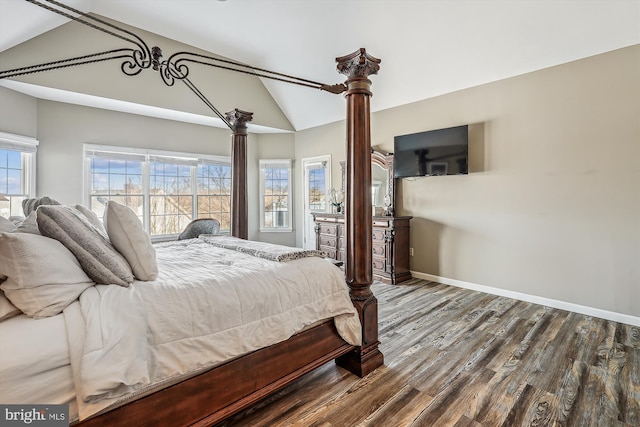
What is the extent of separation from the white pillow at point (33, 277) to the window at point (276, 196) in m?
5.53

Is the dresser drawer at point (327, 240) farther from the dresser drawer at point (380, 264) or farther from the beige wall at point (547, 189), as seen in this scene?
the beige wall at point (547, 189)

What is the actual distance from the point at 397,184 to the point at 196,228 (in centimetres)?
314

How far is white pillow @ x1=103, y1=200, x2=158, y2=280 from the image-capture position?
1.60 meters

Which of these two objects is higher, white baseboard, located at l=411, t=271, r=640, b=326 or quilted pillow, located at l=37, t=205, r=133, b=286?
quilted pillow, located at l=37, t=205, r=133, b=286

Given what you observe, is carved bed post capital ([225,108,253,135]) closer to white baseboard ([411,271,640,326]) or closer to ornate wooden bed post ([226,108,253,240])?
ornate wooden bed post ([226,108,253,240])

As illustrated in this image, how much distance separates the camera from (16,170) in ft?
13.3

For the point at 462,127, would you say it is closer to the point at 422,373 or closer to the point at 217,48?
the point at 422,373

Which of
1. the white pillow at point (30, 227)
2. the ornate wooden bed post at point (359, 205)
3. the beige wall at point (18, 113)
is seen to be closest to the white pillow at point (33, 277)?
the white pillow at point (30, 227)

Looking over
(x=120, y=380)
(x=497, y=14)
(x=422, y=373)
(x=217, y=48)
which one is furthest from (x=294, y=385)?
(x=217, y=48)

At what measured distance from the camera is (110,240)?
5.43 ft

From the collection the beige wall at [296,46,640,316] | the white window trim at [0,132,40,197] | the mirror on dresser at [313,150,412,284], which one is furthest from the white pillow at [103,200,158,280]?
the beige wall at [296,46,640,316]

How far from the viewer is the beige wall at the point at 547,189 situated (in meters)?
3.13

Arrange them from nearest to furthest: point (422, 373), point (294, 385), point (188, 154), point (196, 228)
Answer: point (294, 385) → point (422, 373) → point (196, 228) → point (188, 154)

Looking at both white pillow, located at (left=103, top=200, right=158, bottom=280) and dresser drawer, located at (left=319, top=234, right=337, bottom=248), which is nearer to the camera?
white pillow, located at (left=103, top=200, right=158, bottom=280)
